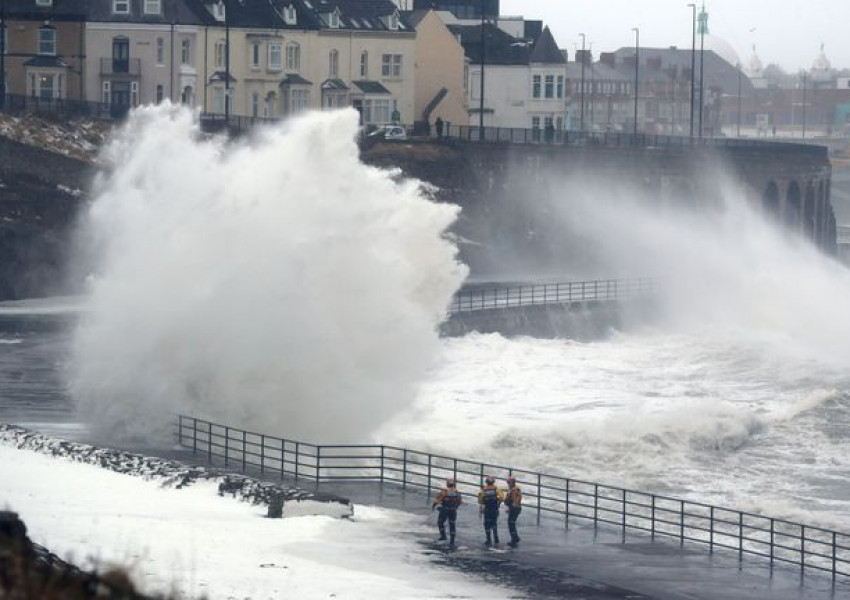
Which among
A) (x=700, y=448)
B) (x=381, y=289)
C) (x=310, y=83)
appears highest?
(x=310, y=83)

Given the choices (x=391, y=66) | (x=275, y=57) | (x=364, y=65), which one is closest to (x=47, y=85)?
(x=275, y=57)

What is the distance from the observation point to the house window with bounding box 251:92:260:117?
78.0 m

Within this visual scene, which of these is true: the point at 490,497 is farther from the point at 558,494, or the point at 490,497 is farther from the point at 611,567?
the point at 558,494

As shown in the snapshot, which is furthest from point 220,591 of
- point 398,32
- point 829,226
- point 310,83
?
point 829,226

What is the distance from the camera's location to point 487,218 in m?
76.3

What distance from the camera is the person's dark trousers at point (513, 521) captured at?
2509 cm

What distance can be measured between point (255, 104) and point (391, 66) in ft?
28.0

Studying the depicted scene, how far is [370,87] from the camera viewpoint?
83.2 metres

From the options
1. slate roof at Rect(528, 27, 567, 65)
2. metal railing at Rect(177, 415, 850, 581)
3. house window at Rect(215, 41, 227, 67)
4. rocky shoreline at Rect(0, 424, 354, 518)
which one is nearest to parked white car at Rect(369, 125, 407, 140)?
house window at Rect(215, 41, 227, 67)

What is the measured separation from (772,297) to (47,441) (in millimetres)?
44263

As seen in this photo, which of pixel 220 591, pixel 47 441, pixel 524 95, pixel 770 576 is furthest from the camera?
pixel 524 95

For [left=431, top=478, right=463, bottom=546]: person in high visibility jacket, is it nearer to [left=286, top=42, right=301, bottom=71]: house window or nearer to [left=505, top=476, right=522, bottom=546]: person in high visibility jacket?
[left=505, top=476, right=522, bottom=546]: person in high visibility jacket

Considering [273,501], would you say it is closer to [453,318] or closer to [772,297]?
[453,318]

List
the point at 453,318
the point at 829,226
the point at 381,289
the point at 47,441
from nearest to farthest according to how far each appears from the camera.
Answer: the point at 47,441 → the point at 381,289 → the point at 453,318 → the point at 829,226
